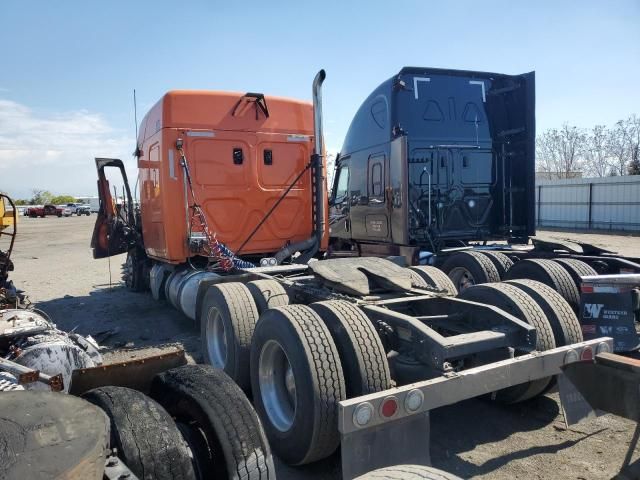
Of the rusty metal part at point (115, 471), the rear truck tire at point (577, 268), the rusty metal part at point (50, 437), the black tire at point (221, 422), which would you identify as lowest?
the black tire at point (221, 422)

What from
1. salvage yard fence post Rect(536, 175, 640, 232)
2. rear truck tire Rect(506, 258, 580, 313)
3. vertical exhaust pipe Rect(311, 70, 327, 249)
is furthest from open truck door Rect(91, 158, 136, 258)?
salvage yard fence post Rect(536, 175, 640, 232)

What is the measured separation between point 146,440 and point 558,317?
3.28 meters

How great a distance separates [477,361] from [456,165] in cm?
489

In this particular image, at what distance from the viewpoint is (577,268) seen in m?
5.64

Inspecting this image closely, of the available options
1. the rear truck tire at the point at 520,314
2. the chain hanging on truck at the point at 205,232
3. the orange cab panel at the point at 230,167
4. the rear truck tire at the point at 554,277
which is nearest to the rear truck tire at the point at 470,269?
the rear truck tire at the point at 554,277

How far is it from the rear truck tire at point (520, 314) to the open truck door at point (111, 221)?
771 cm

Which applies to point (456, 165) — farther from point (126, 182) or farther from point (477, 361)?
point (126, 182)

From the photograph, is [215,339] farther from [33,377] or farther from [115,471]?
[115,471]

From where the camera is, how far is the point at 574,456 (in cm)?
354

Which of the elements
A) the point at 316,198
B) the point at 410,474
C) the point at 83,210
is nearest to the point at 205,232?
the point at 316,198

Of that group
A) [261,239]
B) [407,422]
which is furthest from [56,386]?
[261,239]

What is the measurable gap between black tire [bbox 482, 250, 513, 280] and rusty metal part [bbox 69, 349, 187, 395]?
15.6 ft

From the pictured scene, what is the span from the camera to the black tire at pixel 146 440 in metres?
1.92

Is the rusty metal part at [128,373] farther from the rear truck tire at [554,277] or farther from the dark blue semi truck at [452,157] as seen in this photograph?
the dark blue semi truck at [452,157]
